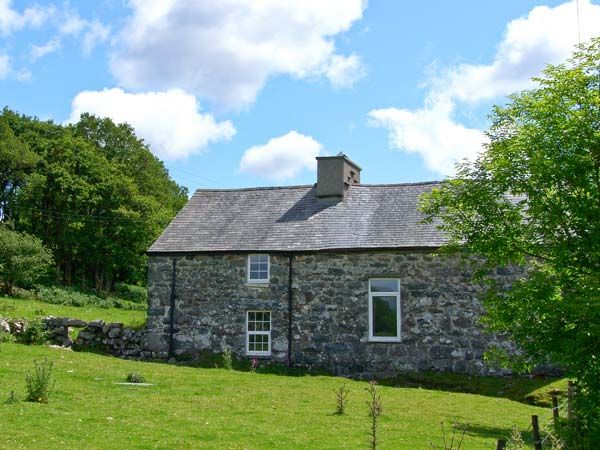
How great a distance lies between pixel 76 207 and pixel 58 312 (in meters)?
17.8

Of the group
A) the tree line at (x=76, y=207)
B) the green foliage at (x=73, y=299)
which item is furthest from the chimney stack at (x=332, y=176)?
the tree line at (x=76, y=207)

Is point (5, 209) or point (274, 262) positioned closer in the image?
point (274, 262)

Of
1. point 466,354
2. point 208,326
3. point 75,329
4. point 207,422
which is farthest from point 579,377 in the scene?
point 75,329

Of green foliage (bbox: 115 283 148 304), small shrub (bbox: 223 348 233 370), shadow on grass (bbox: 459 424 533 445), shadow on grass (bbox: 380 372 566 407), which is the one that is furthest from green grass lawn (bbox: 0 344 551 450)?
green foliage (bbox: 115 283 148 304)

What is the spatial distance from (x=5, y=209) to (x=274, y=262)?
119ft

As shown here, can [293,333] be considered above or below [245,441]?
above

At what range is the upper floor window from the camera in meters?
25.6

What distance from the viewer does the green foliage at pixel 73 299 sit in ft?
140

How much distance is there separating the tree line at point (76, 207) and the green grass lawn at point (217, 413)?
31.2 m

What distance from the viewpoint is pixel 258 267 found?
2570 cm

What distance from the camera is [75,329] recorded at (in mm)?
28469

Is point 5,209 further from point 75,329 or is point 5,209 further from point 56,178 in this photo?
point 75,329

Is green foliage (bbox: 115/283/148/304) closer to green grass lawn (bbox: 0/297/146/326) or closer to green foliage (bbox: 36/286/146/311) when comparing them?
green foliage (bbox: 36/286/146/311)

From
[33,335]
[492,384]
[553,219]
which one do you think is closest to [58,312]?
[33,335]
